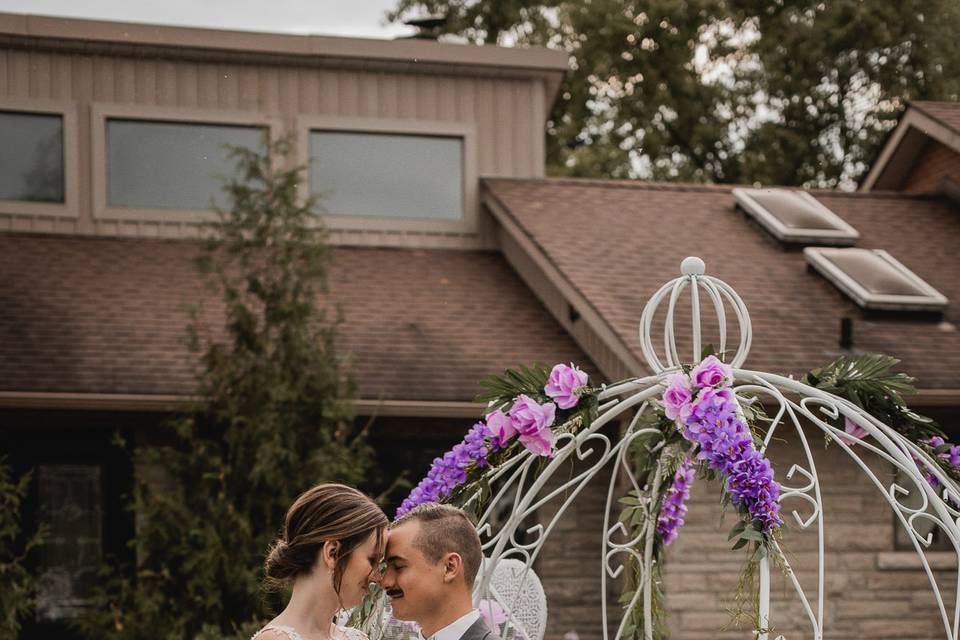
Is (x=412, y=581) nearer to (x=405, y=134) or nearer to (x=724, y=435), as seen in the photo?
(x=724, y=435)

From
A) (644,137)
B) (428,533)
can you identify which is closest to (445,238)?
(428,533)

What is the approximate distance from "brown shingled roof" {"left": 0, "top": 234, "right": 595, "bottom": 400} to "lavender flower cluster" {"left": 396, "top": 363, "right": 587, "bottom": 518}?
182 inches

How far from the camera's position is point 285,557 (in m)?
3.92

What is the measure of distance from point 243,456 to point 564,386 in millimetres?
4649

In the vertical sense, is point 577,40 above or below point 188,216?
above

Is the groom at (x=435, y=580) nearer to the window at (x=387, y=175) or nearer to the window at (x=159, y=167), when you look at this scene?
the window at (x=159, y=167)

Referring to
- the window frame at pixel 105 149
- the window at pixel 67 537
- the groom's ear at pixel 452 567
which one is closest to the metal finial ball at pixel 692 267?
the groom's ear at pixel 452 567

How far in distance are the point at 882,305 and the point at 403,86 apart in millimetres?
5045

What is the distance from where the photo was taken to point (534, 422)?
5.08 metres

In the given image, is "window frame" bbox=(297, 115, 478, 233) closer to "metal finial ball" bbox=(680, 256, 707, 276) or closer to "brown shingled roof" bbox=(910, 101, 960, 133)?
"brown shingled roof" bbox=(910, 101, 960, 133)

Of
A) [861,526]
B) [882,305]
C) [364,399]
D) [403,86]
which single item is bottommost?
[861,526]

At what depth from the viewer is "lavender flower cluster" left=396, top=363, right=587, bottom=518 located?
5098 mm

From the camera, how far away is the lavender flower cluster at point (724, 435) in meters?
4.40

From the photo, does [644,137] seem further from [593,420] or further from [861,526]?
[593,420]
